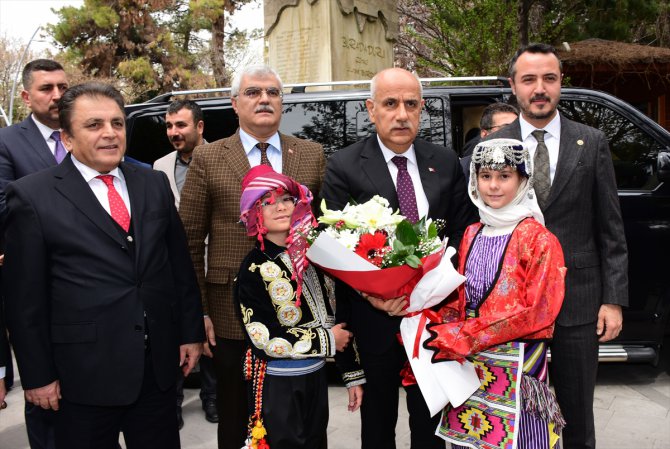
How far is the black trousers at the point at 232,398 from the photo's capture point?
300cm

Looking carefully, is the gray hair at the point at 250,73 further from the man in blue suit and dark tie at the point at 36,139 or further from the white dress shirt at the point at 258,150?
the man in blue suit and dark tie at the point at 36,139

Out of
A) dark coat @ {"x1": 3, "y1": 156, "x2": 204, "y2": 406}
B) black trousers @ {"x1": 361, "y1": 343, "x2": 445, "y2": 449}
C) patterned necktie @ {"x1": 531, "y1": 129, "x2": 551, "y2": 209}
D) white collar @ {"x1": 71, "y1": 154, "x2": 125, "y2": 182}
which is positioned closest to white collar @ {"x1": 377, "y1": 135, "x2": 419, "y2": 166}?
patterned necktie @ {"x1": 531, "y1": 129, "x2": 551, "y2": 209}

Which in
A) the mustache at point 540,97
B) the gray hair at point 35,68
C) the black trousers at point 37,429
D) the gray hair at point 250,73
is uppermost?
the gray hair at point 35,68

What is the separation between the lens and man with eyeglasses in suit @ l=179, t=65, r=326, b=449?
9.82 feet

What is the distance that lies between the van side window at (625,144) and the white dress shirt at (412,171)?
87.4 inches

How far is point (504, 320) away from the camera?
2.31m

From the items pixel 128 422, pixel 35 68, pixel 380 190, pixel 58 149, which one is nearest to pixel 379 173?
pixel 380 190

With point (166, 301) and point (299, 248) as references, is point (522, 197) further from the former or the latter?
point (166, 301)

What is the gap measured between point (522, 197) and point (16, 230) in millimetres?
2073

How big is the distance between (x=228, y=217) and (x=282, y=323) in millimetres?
800

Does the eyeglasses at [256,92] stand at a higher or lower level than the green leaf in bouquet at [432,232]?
higher

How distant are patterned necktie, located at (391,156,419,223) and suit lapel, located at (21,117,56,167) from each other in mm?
2047

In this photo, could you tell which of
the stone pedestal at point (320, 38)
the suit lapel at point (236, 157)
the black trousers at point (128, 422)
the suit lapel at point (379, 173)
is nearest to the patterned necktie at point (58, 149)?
the suit lapel at point (236, 157)

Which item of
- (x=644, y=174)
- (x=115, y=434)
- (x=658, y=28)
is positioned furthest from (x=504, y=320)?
(x=658, y=28)
